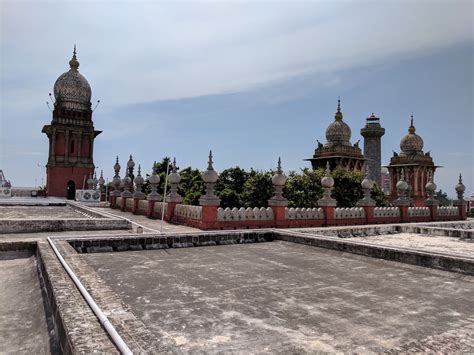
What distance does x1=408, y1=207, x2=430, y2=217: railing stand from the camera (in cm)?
2380

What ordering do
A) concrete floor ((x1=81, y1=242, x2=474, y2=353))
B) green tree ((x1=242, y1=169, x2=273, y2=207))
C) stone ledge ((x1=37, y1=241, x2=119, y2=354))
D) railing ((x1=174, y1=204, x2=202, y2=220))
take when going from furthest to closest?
green tree ((x1=242, y1=169, x2=273, y2=207))
railing ((x1=174, y1=204, x2=202, y2=220))
concrete floor ((x1=81, y1=242, x2=474, y2=353))
stone ledge ((x1=37, y1=241, x2=119, y2=354))

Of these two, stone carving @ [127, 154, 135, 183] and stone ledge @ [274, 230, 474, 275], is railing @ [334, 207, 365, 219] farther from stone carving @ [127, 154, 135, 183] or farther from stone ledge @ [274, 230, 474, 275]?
stone carving @ [127, 154, 135, 183]

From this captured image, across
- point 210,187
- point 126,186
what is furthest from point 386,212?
point 126,186

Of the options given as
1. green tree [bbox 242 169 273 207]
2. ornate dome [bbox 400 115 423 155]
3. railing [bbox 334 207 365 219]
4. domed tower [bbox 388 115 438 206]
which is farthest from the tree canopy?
ornate dome [bbox 400 115 423 155]

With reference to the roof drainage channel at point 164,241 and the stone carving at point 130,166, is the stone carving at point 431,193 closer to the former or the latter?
the roof drainage channel at point 164,241

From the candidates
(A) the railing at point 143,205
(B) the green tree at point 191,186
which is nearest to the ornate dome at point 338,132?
(B) the green tree at point 191,186

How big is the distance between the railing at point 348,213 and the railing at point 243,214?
4.28 meters

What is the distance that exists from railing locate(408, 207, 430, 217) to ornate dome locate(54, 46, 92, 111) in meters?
42.6

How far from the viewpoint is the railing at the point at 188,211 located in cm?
1711

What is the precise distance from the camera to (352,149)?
48.4m

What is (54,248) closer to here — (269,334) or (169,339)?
(169,339)

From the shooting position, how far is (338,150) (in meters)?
47.3

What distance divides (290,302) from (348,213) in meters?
16.0

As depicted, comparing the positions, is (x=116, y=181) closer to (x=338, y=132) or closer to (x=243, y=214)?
(x=243, y=214)
